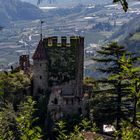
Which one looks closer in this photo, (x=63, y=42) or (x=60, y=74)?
(x=60, y=74)

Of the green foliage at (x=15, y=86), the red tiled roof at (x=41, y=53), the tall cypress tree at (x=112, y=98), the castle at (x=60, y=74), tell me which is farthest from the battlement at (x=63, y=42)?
the tall cypress tree at (x=112, y=98)

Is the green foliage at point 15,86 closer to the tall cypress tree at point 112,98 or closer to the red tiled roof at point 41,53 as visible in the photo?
the red tiled roof at point 41,53

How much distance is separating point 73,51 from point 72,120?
8560 millimetres

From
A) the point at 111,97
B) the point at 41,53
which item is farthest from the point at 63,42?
the point at 111,97

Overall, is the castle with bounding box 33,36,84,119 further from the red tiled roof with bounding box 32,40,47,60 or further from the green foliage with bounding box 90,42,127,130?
the green foliage with bounding box 90,42,127,130

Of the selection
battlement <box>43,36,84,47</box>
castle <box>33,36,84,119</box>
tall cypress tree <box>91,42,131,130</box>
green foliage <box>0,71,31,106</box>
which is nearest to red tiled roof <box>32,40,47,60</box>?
castle <box>33,36,84,119</box>

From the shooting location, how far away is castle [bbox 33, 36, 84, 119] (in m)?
57.5

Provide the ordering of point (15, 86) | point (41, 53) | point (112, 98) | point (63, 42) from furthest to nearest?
point (41, 53) → point (63, 42) → point (15, 86) → point (112, 98)

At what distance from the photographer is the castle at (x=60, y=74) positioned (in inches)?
2262

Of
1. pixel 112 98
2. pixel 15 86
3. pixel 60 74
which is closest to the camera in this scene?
pixel 112 98

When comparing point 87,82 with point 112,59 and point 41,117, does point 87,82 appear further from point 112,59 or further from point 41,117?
point 112,59

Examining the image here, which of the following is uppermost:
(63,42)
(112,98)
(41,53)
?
(63,42)

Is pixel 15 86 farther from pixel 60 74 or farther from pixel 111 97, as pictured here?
pixel 111 97

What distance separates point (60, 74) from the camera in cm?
5838
